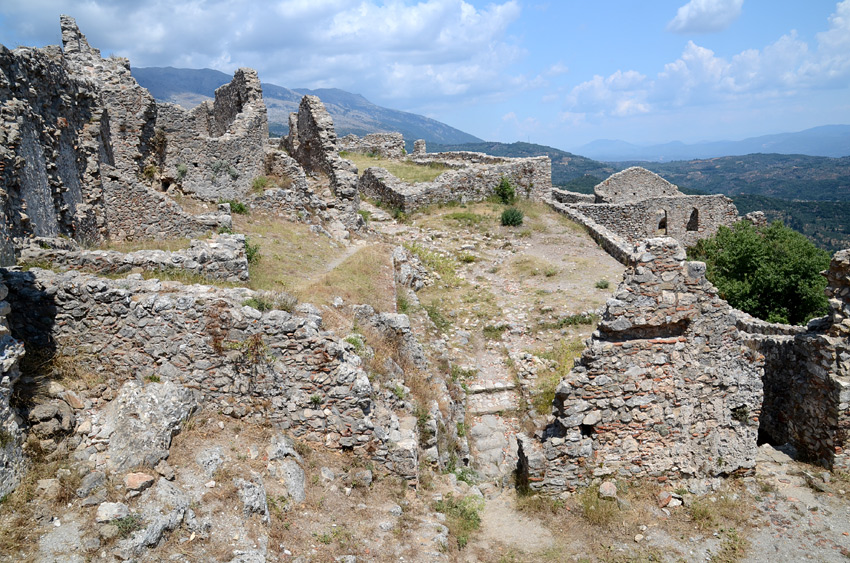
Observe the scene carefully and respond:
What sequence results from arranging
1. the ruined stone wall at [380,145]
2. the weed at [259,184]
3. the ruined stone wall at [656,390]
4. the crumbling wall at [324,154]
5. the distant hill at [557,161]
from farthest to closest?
1. the distant hill at [557,161]
2. the ruined stone wall at [380,145]
3. the crumbling wall at [324,154]
4. the weed at [259,184]
5. the ruined stone wall at [656,390]

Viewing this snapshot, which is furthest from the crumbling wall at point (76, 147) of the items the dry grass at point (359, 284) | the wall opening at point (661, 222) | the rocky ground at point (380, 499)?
the wall opening at point (661, 222)

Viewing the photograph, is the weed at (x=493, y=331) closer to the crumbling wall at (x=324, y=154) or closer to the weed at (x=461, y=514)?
the crumbling wall at (x=324, y=154)

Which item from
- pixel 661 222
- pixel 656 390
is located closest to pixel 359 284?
pixel 656 390

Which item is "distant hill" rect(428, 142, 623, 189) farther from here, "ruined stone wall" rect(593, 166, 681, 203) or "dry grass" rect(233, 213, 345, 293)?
"dry grass" rect(233, 213, 345, 293)

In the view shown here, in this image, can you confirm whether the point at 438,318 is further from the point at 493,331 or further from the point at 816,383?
the point at 816,383

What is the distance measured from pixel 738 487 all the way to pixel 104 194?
15.3 metres

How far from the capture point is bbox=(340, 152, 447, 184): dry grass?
91.1 feet

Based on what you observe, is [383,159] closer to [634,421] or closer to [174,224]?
[174,224]

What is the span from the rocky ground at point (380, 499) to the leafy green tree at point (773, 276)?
38.1 ft

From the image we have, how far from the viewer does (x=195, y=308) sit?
8.01 meters

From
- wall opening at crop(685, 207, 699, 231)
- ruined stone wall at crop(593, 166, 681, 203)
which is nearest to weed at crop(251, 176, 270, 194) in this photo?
ruined stone wall at crop(593, 166, 681, 203)

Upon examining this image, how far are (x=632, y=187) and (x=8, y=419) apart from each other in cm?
3691

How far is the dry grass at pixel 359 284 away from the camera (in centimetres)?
1180

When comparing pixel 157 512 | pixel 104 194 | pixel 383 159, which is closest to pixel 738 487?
pixel 157 512
